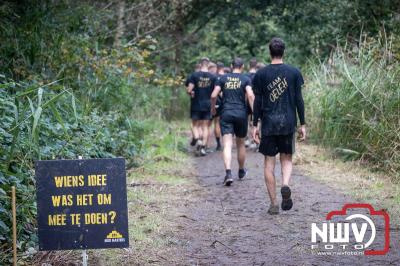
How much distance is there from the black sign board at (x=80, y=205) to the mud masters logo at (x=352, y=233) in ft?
7.14

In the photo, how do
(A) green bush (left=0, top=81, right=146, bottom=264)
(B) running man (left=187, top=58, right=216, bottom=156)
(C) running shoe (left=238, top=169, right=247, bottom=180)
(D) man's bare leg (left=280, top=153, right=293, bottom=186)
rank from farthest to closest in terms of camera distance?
1. (B) running man (left=187, top=58, right=216, bottom=156)
2. (C) running shoe (left=238, top=169, right=247, bottom=180)
3. (D) man's bare leg (left=280, top=153, right=293, bottom=186)
4. (A) green bush (left=0, top=81, right=146, bottom=264)

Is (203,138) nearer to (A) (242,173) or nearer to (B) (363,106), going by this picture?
(A) (242,173)

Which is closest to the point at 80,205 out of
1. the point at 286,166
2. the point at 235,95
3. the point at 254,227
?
the point at 254,227

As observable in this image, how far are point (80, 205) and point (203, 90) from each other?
395 inches

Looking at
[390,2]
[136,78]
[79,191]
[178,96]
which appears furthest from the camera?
[178,96]

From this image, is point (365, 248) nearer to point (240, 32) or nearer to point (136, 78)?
point (136, 78)

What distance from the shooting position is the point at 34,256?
19.4 feet

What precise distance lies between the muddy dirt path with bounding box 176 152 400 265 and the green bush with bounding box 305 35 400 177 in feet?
4.30

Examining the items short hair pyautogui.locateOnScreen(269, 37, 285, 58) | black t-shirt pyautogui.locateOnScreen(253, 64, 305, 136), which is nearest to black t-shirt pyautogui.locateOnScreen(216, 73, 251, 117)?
black t-shirt pyautogui.locateOnScreen(253, 64, 305, 136)

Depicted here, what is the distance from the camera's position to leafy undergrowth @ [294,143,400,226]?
8867mm

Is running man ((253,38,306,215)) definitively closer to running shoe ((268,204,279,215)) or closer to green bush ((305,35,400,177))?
running shoe ((268,204,279,215))

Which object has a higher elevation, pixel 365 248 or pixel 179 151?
pixel 179 151

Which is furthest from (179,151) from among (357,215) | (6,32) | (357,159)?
(357,215)

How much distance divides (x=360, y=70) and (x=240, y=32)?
13665mm
